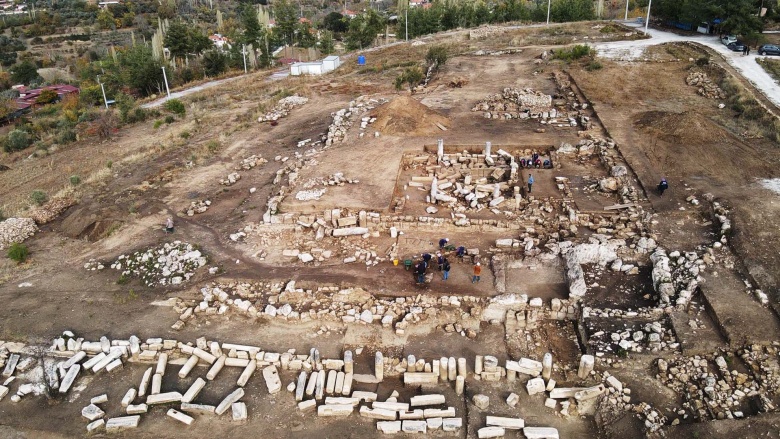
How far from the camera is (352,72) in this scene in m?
39.5

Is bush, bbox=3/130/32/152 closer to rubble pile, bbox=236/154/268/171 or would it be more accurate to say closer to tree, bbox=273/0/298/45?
rubble pile, bbox=236/154/268/171

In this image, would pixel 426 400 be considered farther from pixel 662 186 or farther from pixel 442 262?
pixel 662 186

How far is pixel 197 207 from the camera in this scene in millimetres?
19672

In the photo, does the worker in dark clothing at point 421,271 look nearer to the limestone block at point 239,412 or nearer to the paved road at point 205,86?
the limestone block at point 239,412

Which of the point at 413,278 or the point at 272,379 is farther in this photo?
the point at 413,278

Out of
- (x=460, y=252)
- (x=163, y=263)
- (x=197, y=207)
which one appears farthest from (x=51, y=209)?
(x=460, y=252)

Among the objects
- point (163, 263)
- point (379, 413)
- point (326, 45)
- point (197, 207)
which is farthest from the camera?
point (326, 45)

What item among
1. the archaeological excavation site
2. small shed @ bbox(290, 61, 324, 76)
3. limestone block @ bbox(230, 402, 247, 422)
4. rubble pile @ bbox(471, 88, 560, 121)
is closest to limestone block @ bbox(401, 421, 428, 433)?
the archaeological excavation site

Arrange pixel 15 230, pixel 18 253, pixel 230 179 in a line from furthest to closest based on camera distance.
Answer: pixel 230 179 < pixel 15 230 < pixel 18 253

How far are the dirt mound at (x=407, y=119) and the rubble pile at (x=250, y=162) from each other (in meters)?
5.78

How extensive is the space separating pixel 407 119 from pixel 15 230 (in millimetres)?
16750

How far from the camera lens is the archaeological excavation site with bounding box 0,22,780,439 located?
10984mm

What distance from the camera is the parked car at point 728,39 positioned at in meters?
34.4

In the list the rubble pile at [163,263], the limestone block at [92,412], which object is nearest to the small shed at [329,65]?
the rubble pile at [163,263]
